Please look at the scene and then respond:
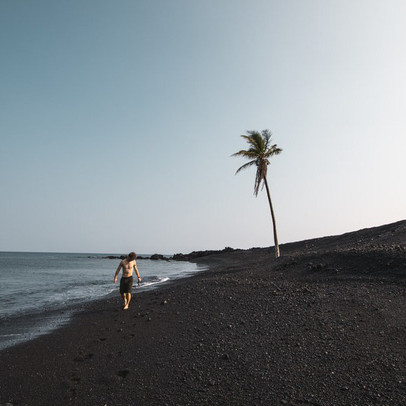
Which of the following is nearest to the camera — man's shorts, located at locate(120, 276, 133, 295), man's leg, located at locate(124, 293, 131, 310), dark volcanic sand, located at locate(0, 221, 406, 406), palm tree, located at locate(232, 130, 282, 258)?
dark volcanic sand, located at locate(0, 221, 406, 406)

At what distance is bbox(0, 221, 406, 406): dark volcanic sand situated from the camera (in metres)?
5.47

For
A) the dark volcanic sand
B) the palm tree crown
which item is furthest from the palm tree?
the dark volcanic sand

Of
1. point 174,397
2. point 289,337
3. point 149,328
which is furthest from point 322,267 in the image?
point 174,397

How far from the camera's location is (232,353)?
7.08 meters

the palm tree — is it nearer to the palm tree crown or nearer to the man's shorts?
the palm tree crown

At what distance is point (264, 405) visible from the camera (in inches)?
199

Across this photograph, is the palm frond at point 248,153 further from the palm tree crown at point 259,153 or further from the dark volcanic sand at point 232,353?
the dark volcanic sand at point 232,353

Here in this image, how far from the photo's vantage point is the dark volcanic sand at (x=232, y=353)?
215 inches

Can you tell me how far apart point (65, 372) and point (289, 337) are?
18.2ft

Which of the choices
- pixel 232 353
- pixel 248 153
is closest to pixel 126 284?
pixel 232 353

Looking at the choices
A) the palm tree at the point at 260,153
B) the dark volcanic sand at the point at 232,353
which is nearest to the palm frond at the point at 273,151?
the palm tree at the point at 260,153

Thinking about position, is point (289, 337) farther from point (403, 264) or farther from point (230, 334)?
point (403, 264)

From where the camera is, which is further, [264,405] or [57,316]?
[57,316]

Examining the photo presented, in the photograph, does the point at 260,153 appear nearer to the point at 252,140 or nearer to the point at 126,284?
the point at 252,140
